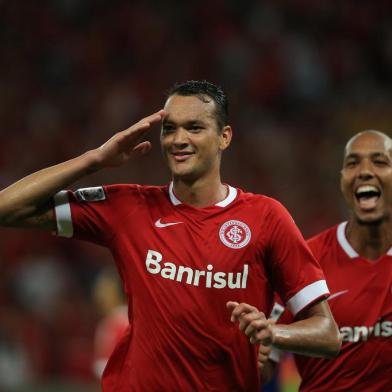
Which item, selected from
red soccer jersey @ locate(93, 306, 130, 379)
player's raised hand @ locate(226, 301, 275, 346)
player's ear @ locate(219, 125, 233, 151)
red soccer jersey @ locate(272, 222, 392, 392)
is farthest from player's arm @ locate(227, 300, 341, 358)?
red soccer jersey @ locate(93, 306, 130, 379)

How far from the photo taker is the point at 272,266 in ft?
12.9

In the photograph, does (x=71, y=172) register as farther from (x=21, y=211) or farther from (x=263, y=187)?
(x=263, y=187)

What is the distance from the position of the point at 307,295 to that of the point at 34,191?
1.17 metres

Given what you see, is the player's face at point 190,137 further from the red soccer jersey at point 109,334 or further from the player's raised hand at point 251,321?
the red soccer jersey at point 109,334

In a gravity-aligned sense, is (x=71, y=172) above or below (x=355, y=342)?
above

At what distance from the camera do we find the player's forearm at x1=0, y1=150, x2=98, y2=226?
3.81 metres

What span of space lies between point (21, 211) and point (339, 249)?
1727mm

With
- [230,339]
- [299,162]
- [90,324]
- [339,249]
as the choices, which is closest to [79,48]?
[299,162]

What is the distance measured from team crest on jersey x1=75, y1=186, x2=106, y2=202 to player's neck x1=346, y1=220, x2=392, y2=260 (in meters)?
1.44

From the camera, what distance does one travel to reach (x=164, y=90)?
40.7 feet

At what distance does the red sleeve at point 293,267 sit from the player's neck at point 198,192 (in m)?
0.29

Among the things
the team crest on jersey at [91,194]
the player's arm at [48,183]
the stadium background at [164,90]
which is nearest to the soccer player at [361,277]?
the team crest on jersey at [91,194]

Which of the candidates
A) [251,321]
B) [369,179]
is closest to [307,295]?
[251,321]

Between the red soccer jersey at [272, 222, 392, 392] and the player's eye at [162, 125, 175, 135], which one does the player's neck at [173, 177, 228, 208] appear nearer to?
the player's eye at [162, 125, 175, 135]
